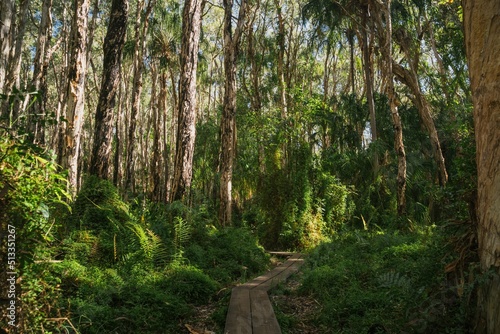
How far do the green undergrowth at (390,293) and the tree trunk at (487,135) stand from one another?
25 cm

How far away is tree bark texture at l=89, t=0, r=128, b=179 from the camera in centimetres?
876

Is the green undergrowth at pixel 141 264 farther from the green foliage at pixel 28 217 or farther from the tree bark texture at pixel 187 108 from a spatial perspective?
the tree bark texture at pixel 187 108

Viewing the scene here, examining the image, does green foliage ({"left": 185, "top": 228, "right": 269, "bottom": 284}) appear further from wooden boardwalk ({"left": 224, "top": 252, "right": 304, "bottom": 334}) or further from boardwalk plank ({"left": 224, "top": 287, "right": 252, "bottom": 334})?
boardwalk plank ({"left": 224, "top": 287, "right": 252, "bottom": 334})

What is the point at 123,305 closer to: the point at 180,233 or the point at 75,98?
the point at 180,233

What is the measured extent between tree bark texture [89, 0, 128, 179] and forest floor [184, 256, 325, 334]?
3.92 meters

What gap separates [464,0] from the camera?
164 inches

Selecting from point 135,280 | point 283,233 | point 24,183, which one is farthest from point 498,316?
point 283,233

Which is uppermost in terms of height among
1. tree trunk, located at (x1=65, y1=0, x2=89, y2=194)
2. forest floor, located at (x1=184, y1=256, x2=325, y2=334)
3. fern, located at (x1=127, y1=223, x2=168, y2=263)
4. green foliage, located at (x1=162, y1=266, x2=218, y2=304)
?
tree trunk, located at (x1=65, y1=0, x2=89, y2=194)

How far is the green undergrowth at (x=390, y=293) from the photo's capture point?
3895mm

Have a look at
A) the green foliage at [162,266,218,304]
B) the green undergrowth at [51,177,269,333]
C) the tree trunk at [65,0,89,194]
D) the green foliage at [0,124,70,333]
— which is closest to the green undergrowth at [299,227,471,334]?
the green foliage at [162,266,218,304]

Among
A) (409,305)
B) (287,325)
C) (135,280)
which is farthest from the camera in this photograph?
(135,280)

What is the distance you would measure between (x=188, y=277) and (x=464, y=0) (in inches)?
198

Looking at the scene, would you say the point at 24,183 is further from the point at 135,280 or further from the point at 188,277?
the point at 188,277

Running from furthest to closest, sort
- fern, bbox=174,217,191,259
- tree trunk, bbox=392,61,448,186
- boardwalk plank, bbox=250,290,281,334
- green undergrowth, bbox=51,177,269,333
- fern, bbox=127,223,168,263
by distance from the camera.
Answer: tree trunk, bbox=392,61,448,186
fern, bbox=174,217,191,259
fern, bbox=127,223,168,263
green undergrowth, bbox=51,177,269,333
boardwalk plank, bbox=250,290,281,334
